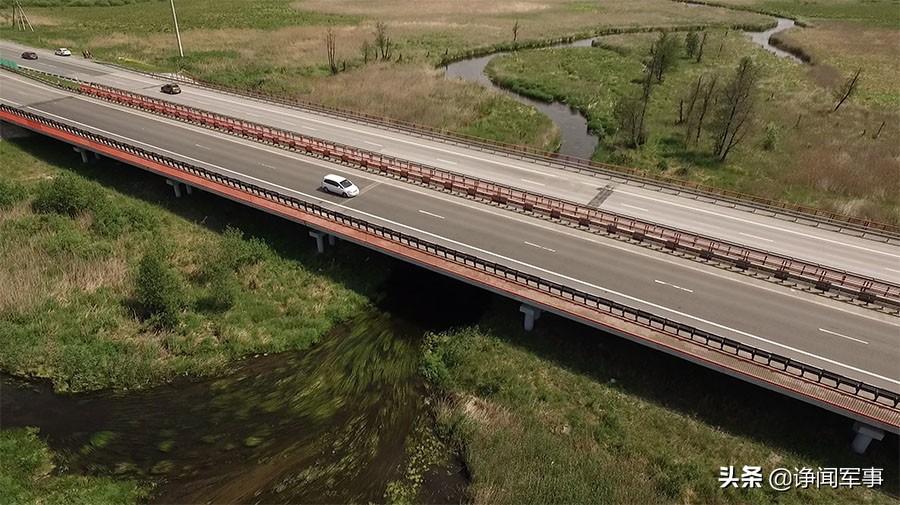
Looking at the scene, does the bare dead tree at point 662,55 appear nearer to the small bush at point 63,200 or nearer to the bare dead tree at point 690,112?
the bare dead tree at point 690,112

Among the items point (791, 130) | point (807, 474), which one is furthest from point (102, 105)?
point (791, 130)

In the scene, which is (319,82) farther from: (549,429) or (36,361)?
(549,429)

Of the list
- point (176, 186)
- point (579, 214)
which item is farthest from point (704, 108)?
point (176, 186)

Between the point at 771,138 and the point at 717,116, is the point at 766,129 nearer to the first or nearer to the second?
the point at 771,138

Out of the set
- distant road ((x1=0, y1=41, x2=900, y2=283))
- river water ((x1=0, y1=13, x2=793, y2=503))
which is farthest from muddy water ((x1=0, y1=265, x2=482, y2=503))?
distant road ((x1=0, y1=41, x2=900, y2=283))

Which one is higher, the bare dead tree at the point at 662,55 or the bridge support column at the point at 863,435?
the bare dead tree at the point at 662,55

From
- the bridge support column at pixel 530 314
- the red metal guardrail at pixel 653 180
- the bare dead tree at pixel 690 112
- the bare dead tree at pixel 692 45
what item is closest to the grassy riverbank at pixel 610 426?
the bridge support column at pixel 530 314
